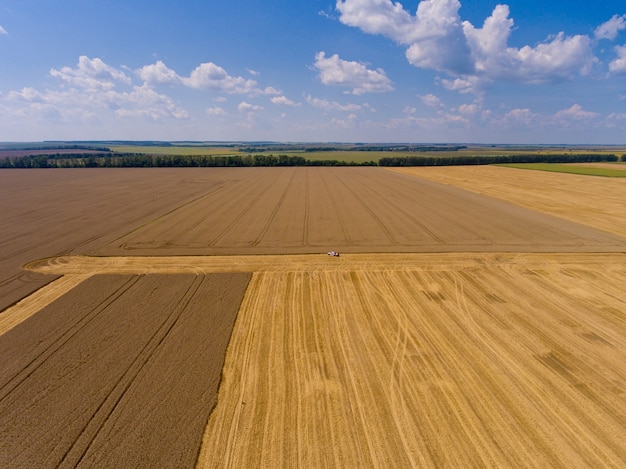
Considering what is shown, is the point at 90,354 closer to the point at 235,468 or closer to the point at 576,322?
the point at 235,468

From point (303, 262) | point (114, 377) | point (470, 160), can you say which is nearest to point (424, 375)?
point (114, 377)

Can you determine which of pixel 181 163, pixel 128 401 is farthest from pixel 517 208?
pixel 181 163

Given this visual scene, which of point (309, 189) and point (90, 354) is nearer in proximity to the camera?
point (90, 354)

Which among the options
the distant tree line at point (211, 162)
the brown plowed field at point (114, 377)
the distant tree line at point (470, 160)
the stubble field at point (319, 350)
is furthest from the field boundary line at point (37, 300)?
the distant tree line at point (470, 160)

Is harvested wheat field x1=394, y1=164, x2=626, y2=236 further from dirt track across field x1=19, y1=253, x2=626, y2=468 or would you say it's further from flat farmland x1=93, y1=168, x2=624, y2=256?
dirt track across field x1=19, y1=253, x2=626, y2=468

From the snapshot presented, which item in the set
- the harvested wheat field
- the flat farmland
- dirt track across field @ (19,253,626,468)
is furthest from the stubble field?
the harvested wheat field

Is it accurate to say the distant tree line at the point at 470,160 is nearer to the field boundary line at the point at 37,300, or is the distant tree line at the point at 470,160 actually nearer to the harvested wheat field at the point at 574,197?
the harvested wheat field at the point at 574,197
